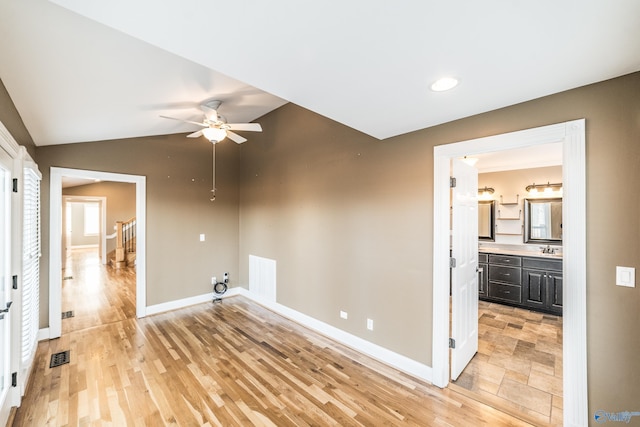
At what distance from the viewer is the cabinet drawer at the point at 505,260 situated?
4409mm

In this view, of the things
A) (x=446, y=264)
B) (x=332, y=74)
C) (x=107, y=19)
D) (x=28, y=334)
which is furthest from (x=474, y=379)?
(x=28, y=334)

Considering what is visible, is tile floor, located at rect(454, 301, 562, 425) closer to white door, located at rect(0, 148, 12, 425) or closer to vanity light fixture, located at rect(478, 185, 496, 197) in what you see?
vanity light fixture, located at rect(478, 185, 496, 197)

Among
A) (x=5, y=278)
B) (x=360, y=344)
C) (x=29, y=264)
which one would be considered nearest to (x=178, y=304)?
(x=29, y=264)

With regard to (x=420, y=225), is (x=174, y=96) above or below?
above

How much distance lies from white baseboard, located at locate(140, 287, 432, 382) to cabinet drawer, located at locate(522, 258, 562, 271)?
3083 millimetres

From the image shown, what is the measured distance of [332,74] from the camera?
1.54 meters

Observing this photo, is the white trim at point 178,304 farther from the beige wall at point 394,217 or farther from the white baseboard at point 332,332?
the beige wall at point 394,217

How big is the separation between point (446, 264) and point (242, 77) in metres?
2.23

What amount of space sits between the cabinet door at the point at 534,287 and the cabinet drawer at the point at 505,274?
0.26 feet

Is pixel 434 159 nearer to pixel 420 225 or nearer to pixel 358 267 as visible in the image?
pixel 420 225

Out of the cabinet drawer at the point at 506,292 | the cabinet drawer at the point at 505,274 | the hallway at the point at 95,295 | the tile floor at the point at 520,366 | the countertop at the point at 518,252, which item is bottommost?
the tile floor at the point at 520,366

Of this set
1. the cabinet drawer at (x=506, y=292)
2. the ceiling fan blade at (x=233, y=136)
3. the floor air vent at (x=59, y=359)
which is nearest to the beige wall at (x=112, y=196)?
the floor air vent at (x=59, y=359)

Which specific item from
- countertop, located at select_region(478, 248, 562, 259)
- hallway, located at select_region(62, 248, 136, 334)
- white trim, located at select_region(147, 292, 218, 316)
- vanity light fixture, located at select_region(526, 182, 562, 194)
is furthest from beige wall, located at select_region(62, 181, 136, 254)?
vanity light fixture, located at select_region(526, 182, 562, 194)

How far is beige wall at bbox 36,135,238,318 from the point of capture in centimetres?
389
